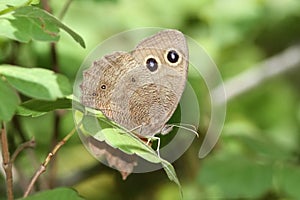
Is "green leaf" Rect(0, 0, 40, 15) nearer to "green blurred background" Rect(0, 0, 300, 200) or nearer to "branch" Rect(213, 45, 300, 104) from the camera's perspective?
"green blurred background" Rect(0, 0, 300, 200)

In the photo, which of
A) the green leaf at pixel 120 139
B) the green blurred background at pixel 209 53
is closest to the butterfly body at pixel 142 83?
the green leaf at pixel 120 139

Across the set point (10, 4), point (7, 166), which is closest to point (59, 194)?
point (7, 166)

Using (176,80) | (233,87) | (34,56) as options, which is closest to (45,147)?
(34,56)

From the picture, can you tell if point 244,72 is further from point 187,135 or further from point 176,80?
point 176,80

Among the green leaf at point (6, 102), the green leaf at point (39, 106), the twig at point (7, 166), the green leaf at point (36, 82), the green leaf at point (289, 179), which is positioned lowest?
the green leaf at point (289, 179)

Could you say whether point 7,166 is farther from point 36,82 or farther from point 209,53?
point 209,53

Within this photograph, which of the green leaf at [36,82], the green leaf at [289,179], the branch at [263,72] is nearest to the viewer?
the green leaf at [36,82]

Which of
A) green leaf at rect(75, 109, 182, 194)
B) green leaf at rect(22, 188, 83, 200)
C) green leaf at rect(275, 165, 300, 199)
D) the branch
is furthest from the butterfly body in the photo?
the branch

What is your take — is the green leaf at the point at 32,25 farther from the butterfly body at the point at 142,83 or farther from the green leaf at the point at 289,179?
the green leaf at the point at 289,179

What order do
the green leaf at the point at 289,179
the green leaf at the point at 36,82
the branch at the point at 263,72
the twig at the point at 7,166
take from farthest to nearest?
the branch at the point at 263,72
the green leaf at the point at 289,179
the twig at the point at 7,166
the green leaf at the point at 36,82
